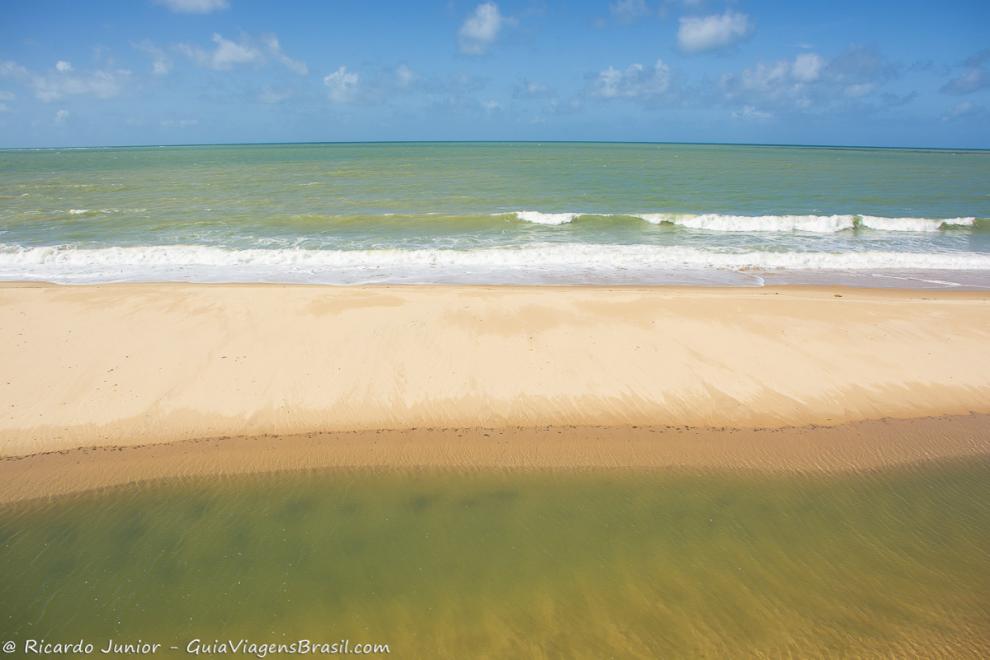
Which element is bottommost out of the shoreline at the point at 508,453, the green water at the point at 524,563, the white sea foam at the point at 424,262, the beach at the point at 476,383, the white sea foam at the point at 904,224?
the green water at the point at 524,563

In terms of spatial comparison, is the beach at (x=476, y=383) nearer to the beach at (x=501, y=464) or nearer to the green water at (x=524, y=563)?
the beach at (x=501, y=464)

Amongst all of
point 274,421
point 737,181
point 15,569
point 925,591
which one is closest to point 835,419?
point 925,591

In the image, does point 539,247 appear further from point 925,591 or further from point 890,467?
point 925,591

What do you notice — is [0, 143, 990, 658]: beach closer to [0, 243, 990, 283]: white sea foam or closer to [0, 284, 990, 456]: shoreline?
[0, 284, 990, 456]: shoreline

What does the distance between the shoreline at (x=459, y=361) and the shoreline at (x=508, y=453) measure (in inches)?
9.3

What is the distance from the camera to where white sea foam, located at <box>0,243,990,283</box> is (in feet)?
50.9

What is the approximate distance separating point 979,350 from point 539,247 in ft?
39.2

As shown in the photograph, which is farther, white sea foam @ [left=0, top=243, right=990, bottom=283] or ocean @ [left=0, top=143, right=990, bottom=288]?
ocean @ [left=0, top=143, right=990, bottom=288]

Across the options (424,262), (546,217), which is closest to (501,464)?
(424,262)

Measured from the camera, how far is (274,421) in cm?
746

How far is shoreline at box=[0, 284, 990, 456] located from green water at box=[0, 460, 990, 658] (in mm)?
1445

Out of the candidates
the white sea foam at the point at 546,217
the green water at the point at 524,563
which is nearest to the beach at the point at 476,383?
the green water at the point at 524,563

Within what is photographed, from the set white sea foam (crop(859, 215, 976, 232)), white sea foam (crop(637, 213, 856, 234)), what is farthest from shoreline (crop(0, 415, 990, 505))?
white sea foam (crop(859, 215, 976, 232))

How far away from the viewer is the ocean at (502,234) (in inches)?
622
